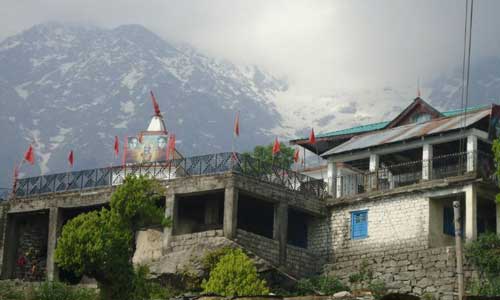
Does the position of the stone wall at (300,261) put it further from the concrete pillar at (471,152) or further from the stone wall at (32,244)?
the stone wall at (32,244)

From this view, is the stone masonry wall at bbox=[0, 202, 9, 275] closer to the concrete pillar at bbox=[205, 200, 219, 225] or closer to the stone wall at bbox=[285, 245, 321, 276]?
the concrete pillar at bbox=[205, 200, 219, 225]

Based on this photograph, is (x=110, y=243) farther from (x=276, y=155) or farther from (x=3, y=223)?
(x=276, y=155)

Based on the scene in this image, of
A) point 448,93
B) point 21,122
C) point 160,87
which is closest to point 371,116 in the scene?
point 448,93

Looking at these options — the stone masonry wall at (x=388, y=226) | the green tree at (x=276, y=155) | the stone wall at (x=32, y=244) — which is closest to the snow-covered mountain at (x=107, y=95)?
the green tree at (x=276, y=155)

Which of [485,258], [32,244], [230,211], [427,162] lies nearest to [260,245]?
[230,211]

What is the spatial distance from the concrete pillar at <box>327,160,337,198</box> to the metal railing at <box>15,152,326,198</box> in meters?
0.33

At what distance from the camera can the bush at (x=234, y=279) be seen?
39469mm

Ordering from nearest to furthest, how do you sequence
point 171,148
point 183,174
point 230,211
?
point 230,211 → point 183,174 → point 171,148

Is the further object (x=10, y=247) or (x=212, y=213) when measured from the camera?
(x=10, y=247)

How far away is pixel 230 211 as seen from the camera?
144 feet

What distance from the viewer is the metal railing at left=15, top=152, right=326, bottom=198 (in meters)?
45.6

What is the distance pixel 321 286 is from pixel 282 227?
12.0ft

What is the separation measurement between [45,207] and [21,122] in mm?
94270

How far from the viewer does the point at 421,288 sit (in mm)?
41812
